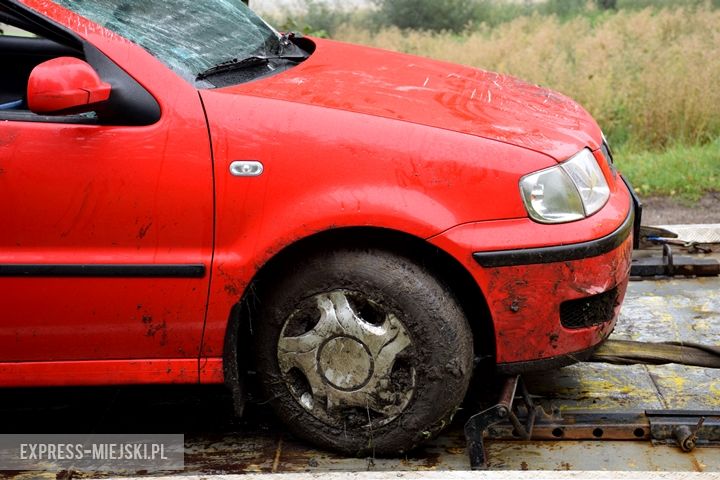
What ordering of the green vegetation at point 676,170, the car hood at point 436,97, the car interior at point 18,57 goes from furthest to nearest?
the green vegetation at point 676,170 < the car interior at point 18,57 < the car hood at point 436,97

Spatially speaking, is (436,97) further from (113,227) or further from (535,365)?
(113,227)

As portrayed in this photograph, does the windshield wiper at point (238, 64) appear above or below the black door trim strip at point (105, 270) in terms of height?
above

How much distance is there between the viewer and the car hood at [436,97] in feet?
10.3

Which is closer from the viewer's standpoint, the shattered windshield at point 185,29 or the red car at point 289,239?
the red car at point 289,239

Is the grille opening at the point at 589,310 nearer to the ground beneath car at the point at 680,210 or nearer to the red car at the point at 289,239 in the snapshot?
the red car at the point at 289,239

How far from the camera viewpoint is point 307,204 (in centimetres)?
301

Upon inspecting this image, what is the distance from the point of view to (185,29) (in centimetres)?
354

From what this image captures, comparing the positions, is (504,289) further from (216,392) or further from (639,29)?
(639,29)

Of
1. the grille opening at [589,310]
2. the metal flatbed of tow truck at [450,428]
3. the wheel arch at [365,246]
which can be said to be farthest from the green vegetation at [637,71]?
the wheel arch at [365,246]

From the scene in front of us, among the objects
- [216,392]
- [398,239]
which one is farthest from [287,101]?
[216,392]

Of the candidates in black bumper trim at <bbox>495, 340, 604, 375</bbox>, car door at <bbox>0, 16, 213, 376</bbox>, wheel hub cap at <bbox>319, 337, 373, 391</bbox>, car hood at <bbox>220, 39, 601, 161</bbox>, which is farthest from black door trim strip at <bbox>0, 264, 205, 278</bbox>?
black bumper trim at <bbox>495, 340, 604, 375</bbox>

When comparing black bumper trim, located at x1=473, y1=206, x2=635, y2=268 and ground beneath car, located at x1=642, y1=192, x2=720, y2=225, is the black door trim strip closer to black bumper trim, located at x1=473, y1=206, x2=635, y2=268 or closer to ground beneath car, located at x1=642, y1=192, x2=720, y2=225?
black bumper trim, located at x1=473, y1=206, x2=635, y2=268

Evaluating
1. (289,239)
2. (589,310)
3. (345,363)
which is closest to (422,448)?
(345,363)

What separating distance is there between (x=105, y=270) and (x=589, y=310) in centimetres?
154
